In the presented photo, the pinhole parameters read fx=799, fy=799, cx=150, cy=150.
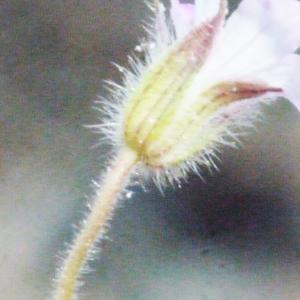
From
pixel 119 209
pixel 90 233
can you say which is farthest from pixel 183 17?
pixel 119 209

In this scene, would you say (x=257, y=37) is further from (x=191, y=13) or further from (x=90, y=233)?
(x=90, y=233)

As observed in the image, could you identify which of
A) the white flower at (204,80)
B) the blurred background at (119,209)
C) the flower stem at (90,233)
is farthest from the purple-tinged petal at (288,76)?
the blurred background at (119,209)

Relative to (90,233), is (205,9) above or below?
above

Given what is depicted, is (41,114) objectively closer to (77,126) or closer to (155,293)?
(77,126)

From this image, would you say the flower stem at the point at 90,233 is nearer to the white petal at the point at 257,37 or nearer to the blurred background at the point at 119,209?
the white petal at the point at 257,37

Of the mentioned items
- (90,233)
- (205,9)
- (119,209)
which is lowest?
(90,233)

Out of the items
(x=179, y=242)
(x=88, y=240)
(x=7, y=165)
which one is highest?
(x=7, y=165)

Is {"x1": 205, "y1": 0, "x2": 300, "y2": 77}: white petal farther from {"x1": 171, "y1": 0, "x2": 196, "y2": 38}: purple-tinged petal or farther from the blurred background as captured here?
the blurred background

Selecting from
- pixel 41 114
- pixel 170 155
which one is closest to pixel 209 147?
pixel 170 155
